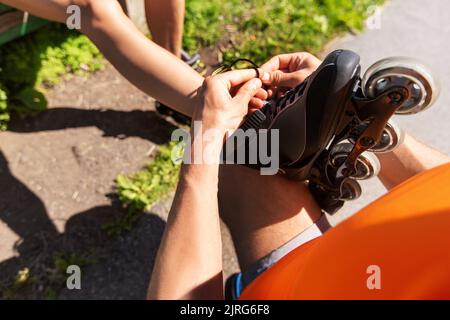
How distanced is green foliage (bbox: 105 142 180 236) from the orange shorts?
0.99m

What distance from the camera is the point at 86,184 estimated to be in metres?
1.94

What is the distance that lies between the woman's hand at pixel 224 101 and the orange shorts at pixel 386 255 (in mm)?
406

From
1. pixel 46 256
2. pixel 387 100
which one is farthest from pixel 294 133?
pixel 46 256

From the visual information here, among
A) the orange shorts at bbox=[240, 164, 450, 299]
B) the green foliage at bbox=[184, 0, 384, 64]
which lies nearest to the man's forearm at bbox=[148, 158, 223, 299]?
the orange shorts at bbox=[240, 164, 450, 299]

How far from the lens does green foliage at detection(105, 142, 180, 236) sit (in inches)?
73.4

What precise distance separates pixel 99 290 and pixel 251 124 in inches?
35.4

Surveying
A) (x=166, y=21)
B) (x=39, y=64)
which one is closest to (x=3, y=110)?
(x=39, y=64)

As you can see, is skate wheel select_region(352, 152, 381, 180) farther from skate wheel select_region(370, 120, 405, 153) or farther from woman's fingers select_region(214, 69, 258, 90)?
woman's fingers select_region(214, 69, 258, 90)

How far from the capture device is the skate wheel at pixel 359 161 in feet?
4.34

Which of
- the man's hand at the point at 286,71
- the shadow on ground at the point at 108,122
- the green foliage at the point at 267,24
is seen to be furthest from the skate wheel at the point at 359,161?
the green foliage at the point at 267,24

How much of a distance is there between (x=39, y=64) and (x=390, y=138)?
5.33 feet

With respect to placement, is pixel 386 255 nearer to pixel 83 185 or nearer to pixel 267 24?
pixel 83 185

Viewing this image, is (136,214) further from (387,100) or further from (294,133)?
(387,100)

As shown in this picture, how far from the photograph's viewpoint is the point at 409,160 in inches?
53.6
